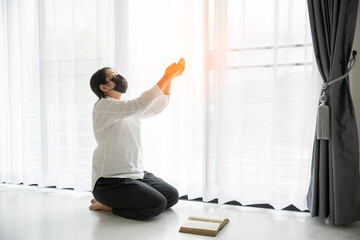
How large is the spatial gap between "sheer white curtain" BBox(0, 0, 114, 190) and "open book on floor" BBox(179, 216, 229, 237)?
118 cm

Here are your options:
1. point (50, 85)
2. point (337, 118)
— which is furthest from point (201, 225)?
point (50, 85)

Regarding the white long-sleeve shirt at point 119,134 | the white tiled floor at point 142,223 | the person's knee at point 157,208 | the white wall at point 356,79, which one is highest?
the white wall at point 356,79

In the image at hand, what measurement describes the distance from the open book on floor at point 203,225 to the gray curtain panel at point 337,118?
0.63 m

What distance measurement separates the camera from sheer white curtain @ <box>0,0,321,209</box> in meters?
2.34

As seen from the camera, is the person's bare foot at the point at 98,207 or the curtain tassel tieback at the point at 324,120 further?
the person's bare foot at the point at 98,207

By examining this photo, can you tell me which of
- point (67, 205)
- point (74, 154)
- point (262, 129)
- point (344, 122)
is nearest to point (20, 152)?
point (74, 154)

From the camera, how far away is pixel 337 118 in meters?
2.11

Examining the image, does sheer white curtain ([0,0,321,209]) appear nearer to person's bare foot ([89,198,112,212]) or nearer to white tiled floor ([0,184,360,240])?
white tiled floor ([0,184,360,240])

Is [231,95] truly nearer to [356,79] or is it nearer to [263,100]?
[263,100]

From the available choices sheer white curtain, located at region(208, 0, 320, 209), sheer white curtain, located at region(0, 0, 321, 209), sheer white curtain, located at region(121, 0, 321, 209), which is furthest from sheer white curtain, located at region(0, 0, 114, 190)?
sheer white curtain, located at region(208, 0, 320, 209)

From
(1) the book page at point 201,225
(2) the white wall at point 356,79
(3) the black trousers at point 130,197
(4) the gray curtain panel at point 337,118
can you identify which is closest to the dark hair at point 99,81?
(3) the black trousers at point 130,197

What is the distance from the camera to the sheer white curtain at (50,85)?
2873mm

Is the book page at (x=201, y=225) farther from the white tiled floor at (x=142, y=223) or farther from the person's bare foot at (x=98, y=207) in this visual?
the person's bare foot at (x=98, y=207)

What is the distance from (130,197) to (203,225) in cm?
53
